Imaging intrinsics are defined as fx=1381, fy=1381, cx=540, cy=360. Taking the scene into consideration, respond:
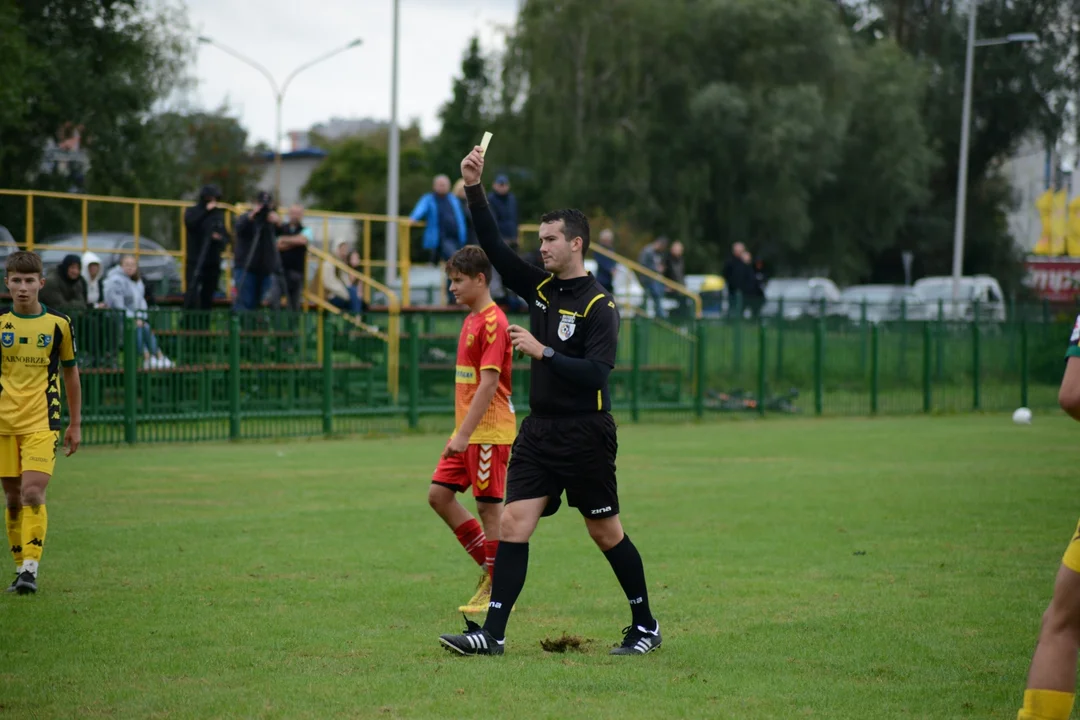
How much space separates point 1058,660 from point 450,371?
1828 centimetres

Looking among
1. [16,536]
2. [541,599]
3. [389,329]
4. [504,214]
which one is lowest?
[541,599]

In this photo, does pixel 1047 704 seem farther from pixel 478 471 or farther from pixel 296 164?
pixel 296 164

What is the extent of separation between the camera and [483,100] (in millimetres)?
52625

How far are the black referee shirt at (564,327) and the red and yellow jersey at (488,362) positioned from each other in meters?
0.71

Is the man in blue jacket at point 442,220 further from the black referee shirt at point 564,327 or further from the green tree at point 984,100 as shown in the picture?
the green tree at point 984,100

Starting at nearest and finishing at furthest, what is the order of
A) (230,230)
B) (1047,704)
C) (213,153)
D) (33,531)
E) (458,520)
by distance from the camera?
(1047,704), (458,520), (33,531), (230,230), (213,153)

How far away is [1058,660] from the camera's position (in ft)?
15.8

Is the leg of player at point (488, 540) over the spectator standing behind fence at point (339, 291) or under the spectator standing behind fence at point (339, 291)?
under

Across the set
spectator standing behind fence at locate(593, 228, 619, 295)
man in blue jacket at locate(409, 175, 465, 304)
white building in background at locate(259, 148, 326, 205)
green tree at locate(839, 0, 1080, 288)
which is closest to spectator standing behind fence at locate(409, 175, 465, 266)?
man in blue jacket at locate(409, 175, 465, 304)

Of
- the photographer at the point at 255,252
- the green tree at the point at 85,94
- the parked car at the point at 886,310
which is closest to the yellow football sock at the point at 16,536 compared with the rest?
the photographer at the point at 255,252

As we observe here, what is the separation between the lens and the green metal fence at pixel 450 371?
18.8 m

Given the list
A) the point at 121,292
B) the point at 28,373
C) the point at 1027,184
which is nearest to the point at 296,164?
the point at 1027,184

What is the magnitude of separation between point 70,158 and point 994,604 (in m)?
35.4

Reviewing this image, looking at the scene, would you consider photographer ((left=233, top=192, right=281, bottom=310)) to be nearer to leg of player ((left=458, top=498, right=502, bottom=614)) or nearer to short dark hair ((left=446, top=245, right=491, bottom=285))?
leg of player ((left=458, top=498, right=502, bottom=614))
